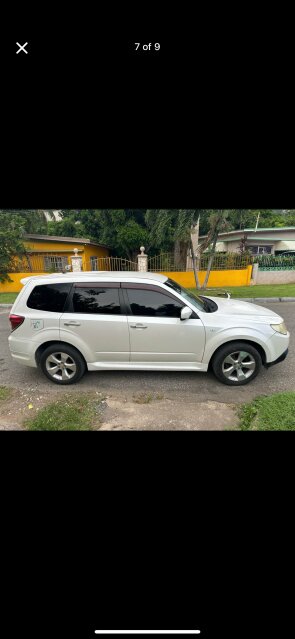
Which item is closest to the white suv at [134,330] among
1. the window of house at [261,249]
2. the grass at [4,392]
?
the grass at [4,392]

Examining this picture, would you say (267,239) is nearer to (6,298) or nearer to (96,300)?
(6,298)

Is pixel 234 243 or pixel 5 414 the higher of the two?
pixel 234 243

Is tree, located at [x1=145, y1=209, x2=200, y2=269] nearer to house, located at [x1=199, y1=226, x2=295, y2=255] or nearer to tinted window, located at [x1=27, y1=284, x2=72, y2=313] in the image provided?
house, located at [x1=199, y1=226, x2=295, y2=255]

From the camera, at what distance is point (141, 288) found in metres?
3.32

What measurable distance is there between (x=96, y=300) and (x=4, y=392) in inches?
66.6

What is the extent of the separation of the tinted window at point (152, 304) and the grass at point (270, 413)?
1.37m

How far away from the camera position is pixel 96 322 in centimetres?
327

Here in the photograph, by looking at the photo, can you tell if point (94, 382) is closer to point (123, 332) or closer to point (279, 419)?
point (123, 332)

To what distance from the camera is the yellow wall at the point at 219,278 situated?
12.3m

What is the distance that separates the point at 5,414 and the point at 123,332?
1.62 m

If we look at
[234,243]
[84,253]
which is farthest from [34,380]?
[234,243]

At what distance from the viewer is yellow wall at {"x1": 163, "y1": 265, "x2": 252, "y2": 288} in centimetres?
1230
